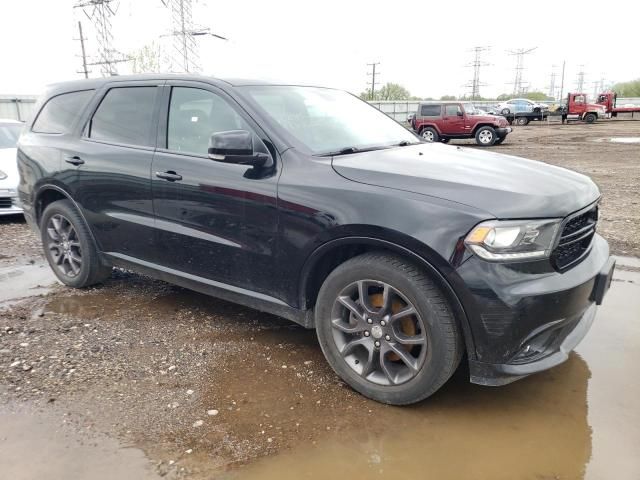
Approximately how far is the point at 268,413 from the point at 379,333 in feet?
2.43

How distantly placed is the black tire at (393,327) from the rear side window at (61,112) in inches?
115

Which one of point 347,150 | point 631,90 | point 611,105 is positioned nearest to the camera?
point 347,150

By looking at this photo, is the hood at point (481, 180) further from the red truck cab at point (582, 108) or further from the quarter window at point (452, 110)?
the red truck cab at point (582, 108)

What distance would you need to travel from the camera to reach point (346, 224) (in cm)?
282

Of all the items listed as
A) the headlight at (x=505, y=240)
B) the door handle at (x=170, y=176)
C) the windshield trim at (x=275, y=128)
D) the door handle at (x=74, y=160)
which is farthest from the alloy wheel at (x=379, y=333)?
the door handle at (x=74, y=160)

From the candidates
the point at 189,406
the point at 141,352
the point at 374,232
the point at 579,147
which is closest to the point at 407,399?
the point at 374,232

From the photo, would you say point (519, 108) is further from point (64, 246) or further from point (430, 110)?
point (64, 246)

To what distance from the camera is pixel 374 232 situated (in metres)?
2.73

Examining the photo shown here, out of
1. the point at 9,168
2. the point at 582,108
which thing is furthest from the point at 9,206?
the point at 582,108

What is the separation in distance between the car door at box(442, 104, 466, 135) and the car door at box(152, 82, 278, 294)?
61.7ft

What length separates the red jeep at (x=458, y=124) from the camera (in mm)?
20734

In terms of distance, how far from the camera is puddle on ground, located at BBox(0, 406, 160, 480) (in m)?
2.41

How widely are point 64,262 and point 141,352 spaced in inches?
70.2

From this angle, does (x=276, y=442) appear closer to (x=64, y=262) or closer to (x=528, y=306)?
(x=528, y=306)
